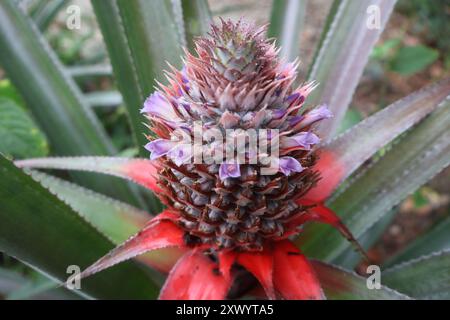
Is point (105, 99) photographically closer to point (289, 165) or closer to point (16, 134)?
point (16, 134)

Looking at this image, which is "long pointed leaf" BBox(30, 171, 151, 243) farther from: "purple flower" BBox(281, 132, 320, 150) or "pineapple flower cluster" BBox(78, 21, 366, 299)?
"purple flower" BBox(281, 132, 320, 150)

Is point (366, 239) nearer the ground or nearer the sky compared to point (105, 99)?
nearer the ground

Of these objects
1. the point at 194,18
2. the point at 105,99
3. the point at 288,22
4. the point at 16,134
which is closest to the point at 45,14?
the point at 105,99

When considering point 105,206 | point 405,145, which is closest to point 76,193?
point 105,206

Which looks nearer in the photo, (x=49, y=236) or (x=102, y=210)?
(x=49, y=236)

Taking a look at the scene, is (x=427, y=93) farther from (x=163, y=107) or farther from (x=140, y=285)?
(x=140, y=285)

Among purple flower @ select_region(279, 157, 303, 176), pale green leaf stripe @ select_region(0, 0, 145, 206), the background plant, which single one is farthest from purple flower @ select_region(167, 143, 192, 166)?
pale green leaf stripe @ select_region(0, 0, 145, 206)

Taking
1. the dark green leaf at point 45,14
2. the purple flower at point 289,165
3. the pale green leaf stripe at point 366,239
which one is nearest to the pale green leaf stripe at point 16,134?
the dark green leaf at point 45,14
